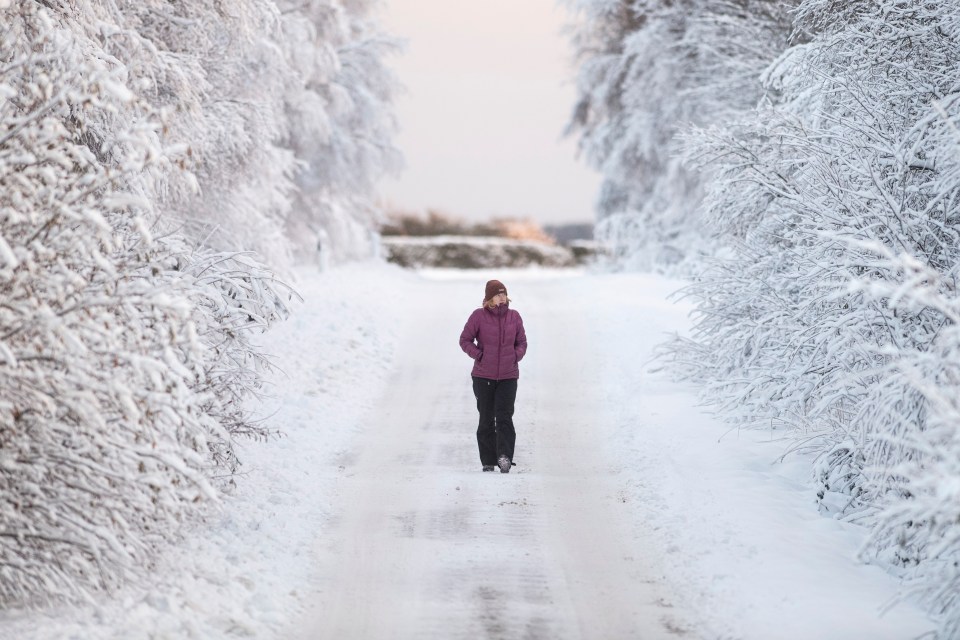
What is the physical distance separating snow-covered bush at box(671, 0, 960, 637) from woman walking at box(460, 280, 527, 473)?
2196mm

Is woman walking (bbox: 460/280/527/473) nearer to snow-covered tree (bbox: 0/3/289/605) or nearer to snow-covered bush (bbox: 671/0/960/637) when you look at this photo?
snow-covered bush (bbox: 671/0/960/637)

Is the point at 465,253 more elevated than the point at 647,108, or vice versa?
the point at 647,108

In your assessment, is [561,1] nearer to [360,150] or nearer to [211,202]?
[360,150]

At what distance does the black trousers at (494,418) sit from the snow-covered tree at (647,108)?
39.3 feet

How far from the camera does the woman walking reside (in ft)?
30.9

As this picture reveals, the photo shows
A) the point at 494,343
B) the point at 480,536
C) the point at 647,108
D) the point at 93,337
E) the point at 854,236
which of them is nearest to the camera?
the point at 93,337

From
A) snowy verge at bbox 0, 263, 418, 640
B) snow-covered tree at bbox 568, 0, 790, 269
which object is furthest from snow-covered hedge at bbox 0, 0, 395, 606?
snow-covered tree at bbox 568, 0, 790, 269

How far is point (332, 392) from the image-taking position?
1257 centimetres

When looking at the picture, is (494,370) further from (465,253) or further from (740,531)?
(465,253)

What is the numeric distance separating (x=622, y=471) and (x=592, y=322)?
7811mm

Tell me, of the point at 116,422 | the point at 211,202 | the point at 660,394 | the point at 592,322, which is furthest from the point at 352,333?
the point at 116,422

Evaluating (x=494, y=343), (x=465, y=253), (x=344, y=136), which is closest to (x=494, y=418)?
(x=494, y=343)

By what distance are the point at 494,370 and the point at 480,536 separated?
231cm

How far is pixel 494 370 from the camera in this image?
9500 mm
